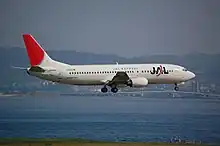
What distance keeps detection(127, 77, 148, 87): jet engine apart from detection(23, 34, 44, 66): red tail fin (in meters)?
0.94

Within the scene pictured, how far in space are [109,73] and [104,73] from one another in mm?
52

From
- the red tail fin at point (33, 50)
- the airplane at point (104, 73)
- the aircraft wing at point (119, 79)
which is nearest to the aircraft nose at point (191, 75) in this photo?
the airplane at point (104, 73)

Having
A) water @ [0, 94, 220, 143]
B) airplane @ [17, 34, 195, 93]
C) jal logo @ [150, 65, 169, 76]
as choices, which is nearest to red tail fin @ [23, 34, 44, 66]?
airplane @ [17, 34, 195, 93]

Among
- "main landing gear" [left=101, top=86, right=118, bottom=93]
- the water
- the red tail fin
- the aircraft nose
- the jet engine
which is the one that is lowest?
the water

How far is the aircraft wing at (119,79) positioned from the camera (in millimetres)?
8750

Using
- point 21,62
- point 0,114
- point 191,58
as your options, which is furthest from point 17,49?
point 191,58

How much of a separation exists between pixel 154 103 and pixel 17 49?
1.52 m

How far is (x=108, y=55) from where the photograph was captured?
8.88 meters

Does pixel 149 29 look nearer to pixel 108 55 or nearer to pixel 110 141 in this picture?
pixel 108 55

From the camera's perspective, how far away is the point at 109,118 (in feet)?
29.1

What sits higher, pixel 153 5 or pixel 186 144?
pixel 153 5

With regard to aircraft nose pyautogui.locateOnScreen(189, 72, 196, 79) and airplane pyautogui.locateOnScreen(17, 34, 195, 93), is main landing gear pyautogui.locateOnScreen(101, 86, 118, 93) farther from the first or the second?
aircraft nose pyautogui.locateOnScreen(189, 72, 196, 79)

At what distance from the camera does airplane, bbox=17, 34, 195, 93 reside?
28.7 ft

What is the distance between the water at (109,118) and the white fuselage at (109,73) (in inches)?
7.3
